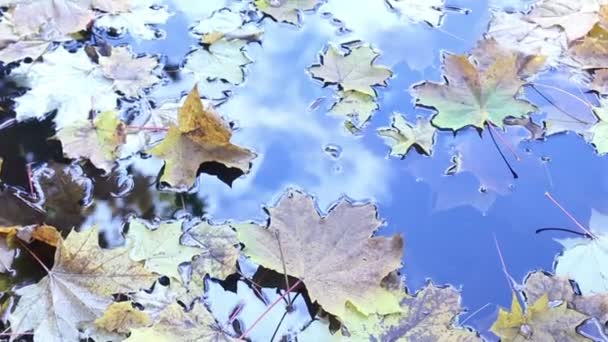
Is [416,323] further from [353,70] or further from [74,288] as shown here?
[353,70]

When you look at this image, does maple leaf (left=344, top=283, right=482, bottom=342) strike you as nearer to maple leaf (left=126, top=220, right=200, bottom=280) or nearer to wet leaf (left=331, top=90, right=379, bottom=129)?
maple leaf (left=126, top=220, right=200, bottom=280)

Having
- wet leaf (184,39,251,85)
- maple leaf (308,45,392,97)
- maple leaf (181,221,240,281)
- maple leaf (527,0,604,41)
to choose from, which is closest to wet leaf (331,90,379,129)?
maple leaf (308,45,392,97)

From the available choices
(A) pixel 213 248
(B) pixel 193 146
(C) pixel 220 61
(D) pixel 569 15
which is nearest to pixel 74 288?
(A) pixel 213 248

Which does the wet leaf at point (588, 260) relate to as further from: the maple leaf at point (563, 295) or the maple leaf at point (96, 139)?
the maple leaf at point (96, 139)

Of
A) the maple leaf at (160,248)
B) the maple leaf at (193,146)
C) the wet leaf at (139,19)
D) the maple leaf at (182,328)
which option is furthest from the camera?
the wet leaf at (139,19)

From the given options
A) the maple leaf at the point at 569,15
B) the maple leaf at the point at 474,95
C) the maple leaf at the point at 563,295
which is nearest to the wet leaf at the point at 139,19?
the maple leaf at the point at 474,95
